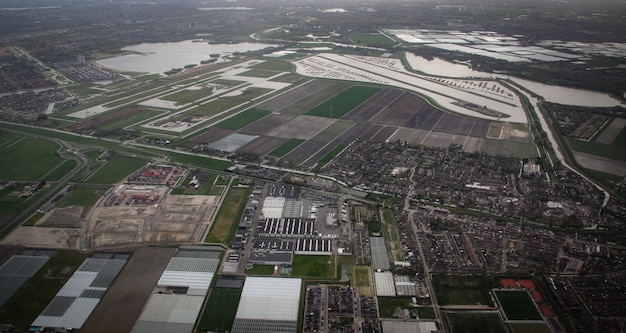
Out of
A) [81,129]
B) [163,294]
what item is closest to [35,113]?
[81,129]

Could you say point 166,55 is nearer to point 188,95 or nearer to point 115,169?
Answer: point 188,95

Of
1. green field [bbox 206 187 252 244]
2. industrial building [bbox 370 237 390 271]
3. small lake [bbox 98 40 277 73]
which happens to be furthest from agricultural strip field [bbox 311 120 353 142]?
small lake [bbox 98 40 277 73]

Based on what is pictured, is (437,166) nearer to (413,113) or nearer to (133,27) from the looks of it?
(413,113)

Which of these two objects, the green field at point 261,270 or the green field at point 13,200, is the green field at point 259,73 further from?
the green field at point 261,270

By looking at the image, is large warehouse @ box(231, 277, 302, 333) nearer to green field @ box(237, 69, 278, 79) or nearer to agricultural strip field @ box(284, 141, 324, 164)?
agricultural strip field @ box(284, 141, 324, 164)

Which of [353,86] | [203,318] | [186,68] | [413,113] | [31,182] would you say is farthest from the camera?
[186,68]

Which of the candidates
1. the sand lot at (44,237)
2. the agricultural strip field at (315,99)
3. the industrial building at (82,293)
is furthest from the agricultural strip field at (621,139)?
the sand lot at (44,237)

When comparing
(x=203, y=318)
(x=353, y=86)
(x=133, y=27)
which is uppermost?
(x=133, y=27)
